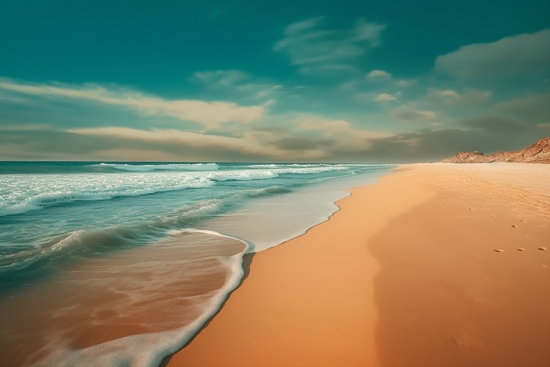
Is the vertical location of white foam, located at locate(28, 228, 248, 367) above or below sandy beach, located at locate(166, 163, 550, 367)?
below

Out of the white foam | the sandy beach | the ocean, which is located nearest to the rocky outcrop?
the sandy beach

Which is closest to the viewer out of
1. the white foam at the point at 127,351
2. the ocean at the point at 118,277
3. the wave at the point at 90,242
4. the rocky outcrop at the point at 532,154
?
the white foam at the point at 127,351

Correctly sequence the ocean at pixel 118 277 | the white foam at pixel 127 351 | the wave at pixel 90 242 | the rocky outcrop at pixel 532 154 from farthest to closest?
the rocky outcrop at pixel 532 154
the wave at pixel 90 242
the ocean at pixel 118 277
the white foam at pixel 127 351

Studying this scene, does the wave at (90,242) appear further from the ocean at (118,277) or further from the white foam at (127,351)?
the white foam at (127,351)

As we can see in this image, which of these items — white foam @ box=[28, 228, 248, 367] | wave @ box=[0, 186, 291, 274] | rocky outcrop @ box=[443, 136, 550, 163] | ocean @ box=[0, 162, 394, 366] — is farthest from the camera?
rocky outcrop @ box=[443, 136, 550, 163]

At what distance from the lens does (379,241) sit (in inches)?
229

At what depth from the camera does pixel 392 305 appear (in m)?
3.20

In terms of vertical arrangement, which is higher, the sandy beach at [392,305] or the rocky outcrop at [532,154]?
the rocky outcrop at [532,154]

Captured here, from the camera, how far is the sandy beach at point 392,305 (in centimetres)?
241

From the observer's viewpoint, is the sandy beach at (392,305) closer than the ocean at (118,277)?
Yes

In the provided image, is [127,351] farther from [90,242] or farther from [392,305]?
[90,242]

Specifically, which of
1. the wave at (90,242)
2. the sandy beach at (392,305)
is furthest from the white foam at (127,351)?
the wave at (90,242)

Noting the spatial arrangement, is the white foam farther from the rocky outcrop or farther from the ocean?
the rocky outcrop

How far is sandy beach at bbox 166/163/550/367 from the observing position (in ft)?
7.92
